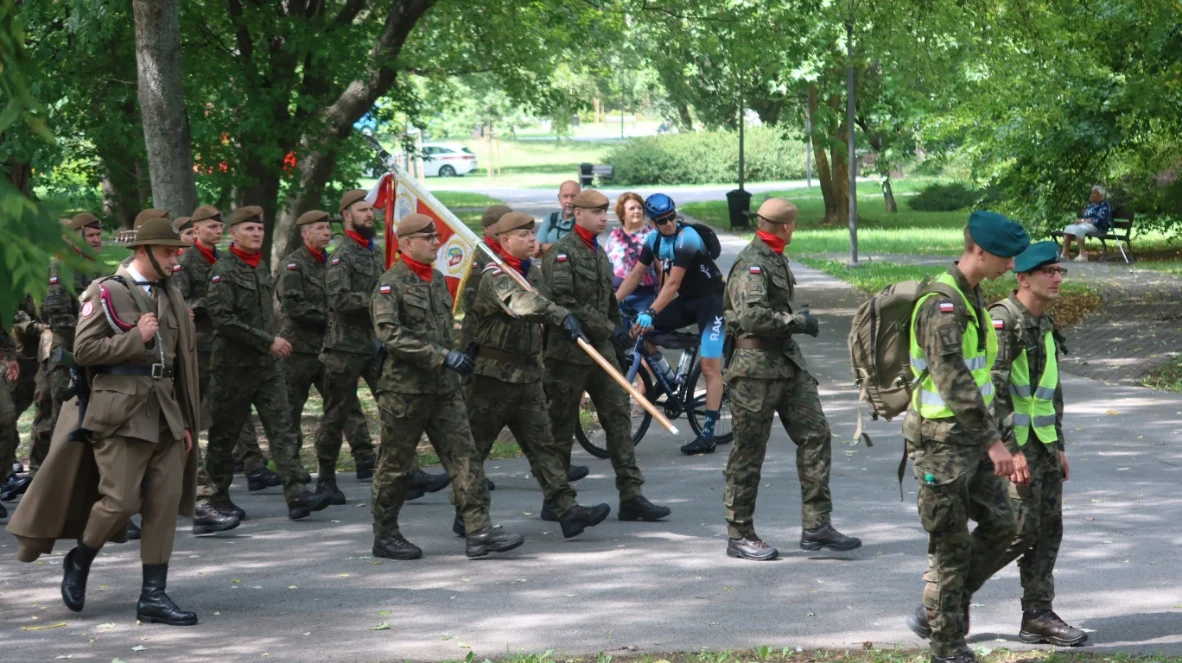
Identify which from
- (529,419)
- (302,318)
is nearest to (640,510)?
(529,419)

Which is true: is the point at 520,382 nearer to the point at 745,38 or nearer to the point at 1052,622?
the point at 1052,622

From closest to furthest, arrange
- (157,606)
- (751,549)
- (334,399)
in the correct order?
(157,606)
(751,549)
(334,399)

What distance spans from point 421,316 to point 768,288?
1872 millimetres

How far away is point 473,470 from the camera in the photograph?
26.4 feet

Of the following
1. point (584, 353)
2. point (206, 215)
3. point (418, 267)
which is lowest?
point (584, 353)

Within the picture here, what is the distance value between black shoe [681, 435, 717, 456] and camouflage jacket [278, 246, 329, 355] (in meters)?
2.91

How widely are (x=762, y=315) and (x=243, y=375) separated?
3412mm

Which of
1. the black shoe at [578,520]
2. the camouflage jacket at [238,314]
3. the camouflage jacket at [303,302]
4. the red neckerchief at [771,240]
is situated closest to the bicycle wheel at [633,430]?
the camouflage jacket at [303,302]

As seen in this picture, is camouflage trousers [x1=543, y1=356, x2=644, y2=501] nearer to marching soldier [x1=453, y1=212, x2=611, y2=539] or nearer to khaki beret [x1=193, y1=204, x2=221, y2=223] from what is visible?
marching soldier [x1=453, y1=212, x2=611, y2=539]

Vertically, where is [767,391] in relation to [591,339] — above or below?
below

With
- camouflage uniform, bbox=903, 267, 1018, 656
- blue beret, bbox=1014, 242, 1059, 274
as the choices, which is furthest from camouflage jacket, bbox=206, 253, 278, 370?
blue beret, bbox=1014, 242, 1059, 274

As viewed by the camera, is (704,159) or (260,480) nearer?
(260,480)

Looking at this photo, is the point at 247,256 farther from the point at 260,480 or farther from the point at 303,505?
the point at 260,480

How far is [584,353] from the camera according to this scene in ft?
29.7
